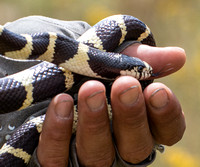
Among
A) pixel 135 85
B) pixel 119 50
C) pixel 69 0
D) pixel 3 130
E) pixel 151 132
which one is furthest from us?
pixel 69 0

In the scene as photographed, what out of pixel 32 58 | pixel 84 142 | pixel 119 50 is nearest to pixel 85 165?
pixel 84 142

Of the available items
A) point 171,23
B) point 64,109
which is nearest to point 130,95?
point 64,109

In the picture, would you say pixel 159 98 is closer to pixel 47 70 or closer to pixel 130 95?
pixel 130 95

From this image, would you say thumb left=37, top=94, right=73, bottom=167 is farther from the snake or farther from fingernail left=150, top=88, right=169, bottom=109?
fingernail left=150, top=88, right=169, bottom=109

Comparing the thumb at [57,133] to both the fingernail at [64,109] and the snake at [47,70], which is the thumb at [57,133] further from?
the snake at [47,70]

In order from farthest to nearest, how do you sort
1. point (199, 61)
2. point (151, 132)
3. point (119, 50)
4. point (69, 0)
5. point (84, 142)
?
point (69, 0)
point (199, 61)
point (119, 50)
point (151, 132)
point (84, 142)

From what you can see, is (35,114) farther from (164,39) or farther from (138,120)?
(164,39)

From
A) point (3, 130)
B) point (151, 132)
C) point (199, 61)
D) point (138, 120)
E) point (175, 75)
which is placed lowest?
point (175, 75)
